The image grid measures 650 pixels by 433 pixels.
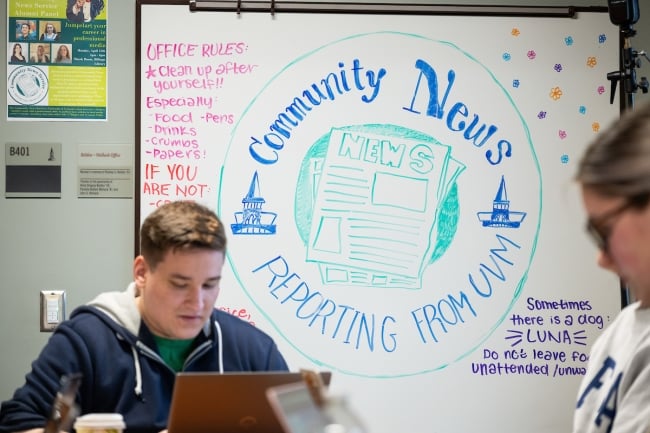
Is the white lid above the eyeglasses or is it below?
below

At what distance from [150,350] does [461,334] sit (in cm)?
141

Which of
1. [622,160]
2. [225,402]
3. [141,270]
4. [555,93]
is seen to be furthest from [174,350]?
[555,93]

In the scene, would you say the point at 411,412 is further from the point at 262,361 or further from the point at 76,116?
the point at 76,116

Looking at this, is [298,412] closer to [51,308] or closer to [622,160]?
[622,160]

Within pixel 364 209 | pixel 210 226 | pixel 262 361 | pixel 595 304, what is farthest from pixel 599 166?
pixel 595 304

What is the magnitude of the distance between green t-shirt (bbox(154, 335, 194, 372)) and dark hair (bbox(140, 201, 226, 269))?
187 millimetres

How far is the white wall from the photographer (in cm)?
294

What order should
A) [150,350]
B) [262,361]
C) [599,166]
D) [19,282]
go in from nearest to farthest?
[599,166], [150,350], [262,361], [19,282]

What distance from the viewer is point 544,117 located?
312 cm

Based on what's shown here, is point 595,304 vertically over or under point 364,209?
under

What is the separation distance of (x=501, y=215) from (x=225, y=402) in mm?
1780

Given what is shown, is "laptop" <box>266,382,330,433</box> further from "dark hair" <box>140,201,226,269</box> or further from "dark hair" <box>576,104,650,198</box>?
"dark hair" <box>140,201,226,269</box>

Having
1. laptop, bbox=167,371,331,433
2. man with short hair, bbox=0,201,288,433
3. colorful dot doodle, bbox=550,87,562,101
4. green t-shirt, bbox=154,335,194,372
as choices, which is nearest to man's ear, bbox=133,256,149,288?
man with short hair, bbox=0,201,288,433

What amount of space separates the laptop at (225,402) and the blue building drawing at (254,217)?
4.69ft
